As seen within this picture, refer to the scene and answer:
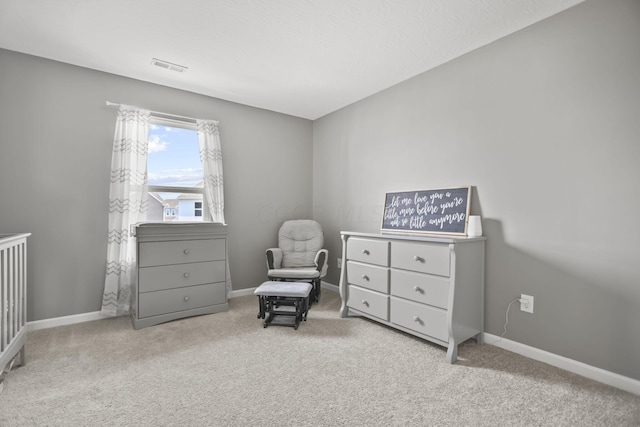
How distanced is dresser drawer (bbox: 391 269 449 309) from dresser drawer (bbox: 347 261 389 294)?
3.0 inches

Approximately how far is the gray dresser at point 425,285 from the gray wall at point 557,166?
0.22 metres

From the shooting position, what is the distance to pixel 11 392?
168 centimetres

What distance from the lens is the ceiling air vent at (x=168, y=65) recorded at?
270cm

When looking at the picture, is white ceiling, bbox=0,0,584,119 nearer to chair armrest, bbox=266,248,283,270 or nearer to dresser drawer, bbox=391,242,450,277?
dresser drawer, bbox=391,242,450,277

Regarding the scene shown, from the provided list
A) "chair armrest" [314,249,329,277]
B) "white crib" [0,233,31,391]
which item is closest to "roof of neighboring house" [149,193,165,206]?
"white crib" [0,233,31,391]

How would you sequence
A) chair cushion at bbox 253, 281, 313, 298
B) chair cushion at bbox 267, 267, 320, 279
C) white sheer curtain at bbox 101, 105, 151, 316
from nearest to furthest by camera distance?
1. chair cushion at bbox 253, 281, 313, 298
2. white sheer curtain at bbox 101, 105, 151, 316
3. chair cushion at bbox 267, 267, 320, 279

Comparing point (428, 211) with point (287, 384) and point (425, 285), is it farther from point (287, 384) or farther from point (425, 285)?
point (287, 384)

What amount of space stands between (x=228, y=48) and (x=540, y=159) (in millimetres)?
2561

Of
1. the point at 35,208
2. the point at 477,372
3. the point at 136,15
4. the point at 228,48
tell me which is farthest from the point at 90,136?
the point at 477,372

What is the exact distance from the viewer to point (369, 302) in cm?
272

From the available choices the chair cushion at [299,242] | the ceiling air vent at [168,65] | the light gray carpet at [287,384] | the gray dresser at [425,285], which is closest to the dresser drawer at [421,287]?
the gray dresser at [425,285]

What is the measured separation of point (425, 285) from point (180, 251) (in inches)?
88.6

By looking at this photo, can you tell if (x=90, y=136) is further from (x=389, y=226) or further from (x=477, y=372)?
(x=477, y=372)

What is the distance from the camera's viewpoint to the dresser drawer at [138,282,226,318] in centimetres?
271
